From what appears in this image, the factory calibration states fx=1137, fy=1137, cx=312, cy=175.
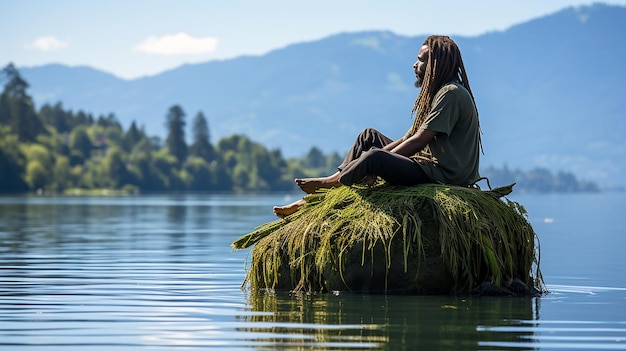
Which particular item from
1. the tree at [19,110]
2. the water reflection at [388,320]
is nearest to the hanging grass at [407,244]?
the water reflection at [388,320]

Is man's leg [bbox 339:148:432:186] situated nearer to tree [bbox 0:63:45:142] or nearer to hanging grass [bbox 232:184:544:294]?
hanging grass [bbox 232:184:544:294]

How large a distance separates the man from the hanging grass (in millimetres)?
224

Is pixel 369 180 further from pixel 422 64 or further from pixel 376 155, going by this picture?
pixel 422 64

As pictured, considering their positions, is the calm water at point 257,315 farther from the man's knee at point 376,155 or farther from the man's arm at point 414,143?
the man's arm at point 414,143

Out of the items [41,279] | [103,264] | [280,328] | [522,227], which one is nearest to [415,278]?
[522,227]

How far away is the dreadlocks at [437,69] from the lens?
11.0 metres

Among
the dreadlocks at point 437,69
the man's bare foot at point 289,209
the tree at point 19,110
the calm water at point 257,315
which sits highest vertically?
the tree at point 19,110

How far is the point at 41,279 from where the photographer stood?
12.3 m

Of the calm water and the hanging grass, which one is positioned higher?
the hanging grass

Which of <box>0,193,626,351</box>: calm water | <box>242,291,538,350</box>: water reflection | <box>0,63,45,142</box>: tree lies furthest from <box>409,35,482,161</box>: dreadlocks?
<box>0,63,45,142</box>: tree

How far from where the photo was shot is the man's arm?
10.7 m

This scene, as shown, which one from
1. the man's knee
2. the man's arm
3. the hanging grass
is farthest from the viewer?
the man's arm

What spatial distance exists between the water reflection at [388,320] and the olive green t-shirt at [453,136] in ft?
4.68

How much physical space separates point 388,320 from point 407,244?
1.96m
